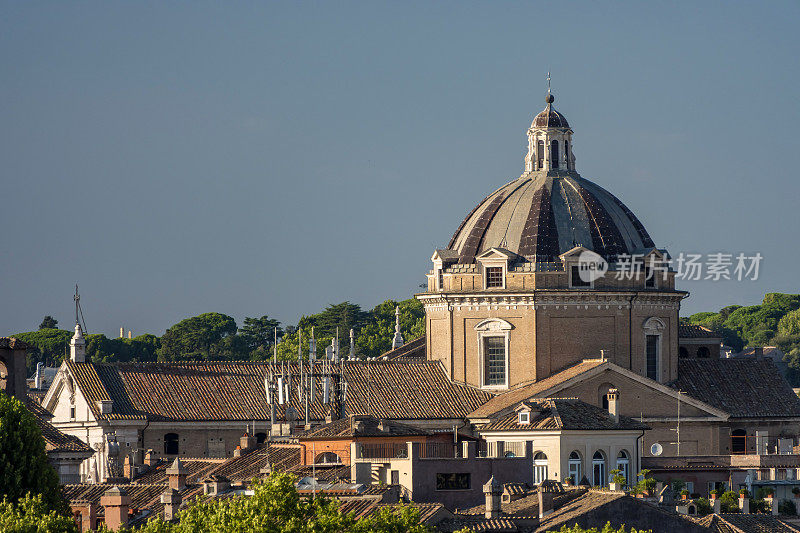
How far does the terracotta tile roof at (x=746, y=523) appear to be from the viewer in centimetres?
5691

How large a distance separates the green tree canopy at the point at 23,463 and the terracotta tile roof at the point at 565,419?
19.0 metres

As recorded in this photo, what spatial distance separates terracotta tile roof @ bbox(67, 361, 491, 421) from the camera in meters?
78.9

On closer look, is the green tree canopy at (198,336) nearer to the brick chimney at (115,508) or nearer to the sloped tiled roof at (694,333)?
the sloped tiled roof at (694,333)

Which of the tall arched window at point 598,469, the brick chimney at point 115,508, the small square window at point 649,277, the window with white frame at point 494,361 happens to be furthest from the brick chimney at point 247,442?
the small square window at point 649,277

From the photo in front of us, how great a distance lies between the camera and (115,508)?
5703cm

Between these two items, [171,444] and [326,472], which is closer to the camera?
[326,472]

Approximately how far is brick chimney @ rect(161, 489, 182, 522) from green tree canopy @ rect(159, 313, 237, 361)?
94.6 metres

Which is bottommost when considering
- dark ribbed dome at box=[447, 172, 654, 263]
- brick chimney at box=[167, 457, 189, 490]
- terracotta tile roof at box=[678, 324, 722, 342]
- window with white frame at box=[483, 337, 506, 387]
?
brick chimney at box=[167, 457, 189, 490]

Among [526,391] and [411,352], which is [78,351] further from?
[526,391]

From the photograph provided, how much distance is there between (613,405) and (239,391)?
15.4m

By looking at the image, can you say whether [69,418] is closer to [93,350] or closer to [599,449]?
[599,449]

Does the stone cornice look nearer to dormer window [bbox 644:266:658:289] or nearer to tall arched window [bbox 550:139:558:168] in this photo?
dormer window [bbox 644:266:658:289]

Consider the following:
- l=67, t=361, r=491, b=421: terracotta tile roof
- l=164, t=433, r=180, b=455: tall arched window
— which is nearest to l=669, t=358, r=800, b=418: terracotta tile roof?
l=67, t=361, r=491, b=421: terracotta tile roof

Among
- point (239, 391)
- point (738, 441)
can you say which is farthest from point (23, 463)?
point (738, 441)
